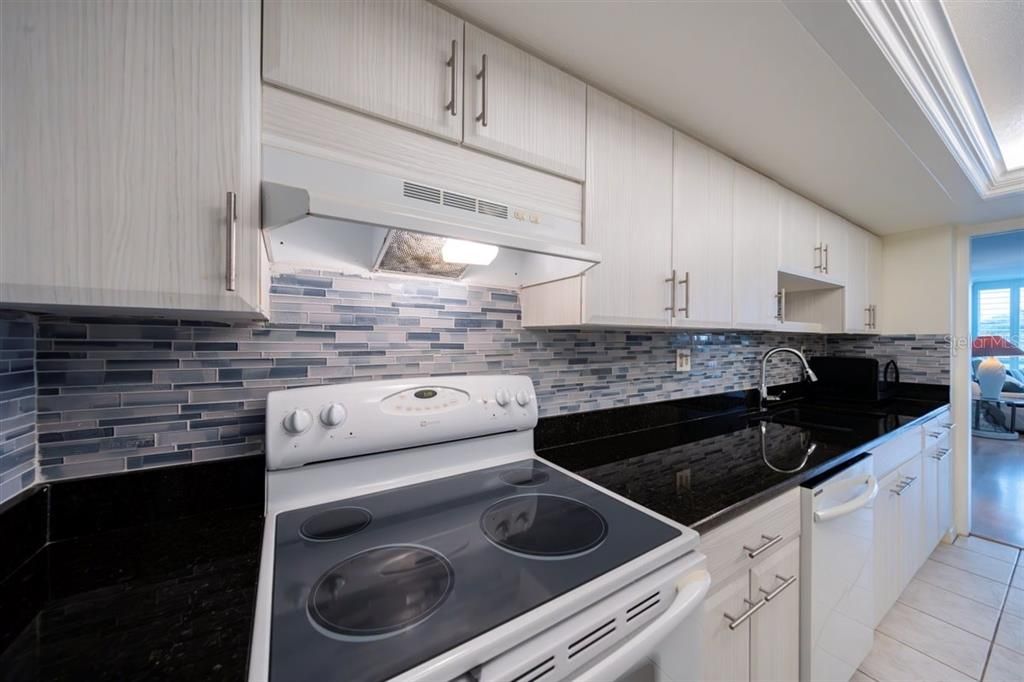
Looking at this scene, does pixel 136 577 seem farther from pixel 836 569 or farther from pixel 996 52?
pixel 996 52

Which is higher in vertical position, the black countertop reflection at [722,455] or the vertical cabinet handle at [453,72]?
the vertical cabinet handle at [453,72]

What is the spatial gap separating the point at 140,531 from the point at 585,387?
1269 mm

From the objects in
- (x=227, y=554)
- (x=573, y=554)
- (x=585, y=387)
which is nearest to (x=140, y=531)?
(x=227, y=554)

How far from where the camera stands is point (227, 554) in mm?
712

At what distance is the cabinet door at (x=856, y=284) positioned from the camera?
223cm

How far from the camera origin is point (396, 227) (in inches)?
26.6

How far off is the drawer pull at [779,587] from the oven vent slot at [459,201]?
3.98 ft

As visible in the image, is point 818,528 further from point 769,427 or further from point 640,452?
point 769,427

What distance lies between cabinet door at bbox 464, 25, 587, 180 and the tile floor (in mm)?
2219

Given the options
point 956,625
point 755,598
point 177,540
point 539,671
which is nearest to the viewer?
point 539,671

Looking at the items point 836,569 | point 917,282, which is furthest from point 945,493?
point 836,569

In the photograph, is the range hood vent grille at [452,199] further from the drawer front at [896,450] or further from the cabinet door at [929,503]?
the cabinet door at [929,503]

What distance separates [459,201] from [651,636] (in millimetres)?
914

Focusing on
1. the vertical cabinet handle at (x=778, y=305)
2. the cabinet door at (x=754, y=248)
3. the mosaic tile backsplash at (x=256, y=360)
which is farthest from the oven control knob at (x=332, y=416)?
the vertical cabinet handle at (x=778, y=305)
